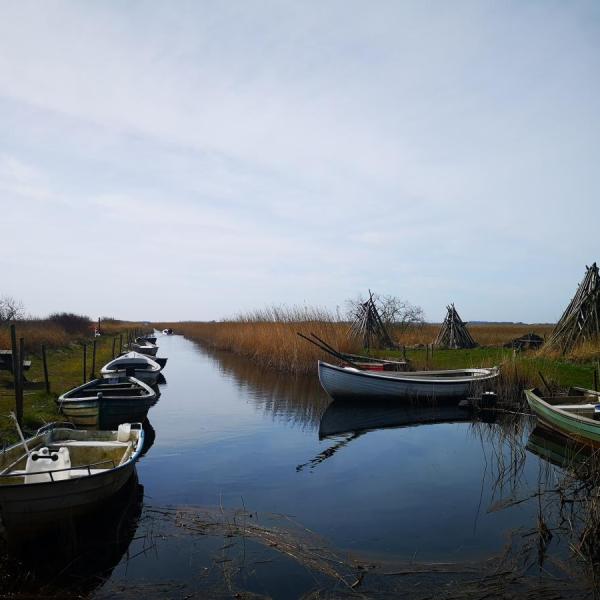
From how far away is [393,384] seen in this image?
48.6 ft

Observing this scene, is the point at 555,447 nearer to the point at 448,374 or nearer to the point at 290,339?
the point at 448,374

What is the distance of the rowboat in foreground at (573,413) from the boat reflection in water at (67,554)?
787 centimetres

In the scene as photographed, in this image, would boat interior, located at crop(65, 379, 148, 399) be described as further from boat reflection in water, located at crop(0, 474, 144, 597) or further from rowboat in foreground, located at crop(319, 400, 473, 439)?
boat reflection in water, located at crop(0, 474, 144, 597)

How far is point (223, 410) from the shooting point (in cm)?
1518

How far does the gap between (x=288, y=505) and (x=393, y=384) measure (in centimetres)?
787

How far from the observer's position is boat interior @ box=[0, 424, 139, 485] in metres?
6.54

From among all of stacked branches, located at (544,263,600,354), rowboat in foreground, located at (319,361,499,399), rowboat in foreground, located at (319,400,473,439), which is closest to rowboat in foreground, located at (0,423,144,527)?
rowboat in foreground, located at (319,400,473,439)

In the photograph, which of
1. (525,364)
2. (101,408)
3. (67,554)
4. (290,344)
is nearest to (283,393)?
(290,344)

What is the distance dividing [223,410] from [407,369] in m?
7.16

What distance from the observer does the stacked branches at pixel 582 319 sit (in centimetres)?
1894

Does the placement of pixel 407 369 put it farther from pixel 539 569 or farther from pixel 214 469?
pixel 539 569

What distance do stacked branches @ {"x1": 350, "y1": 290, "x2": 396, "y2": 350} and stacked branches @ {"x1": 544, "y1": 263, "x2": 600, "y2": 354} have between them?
8178 millimetres

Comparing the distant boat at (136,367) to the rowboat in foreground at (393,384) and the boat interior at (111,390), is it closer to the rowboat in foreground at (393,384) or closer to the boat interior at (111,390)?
the boat interior at (111,390)

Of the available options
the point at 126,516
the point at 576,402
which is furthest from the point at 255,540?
the point at 576,402
